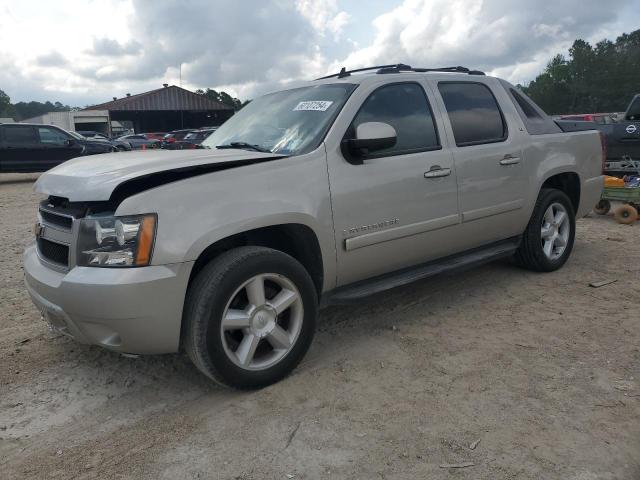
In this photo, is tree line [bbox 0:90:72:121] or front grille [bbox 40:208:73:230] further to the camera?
tree line [bbox 0:90:72:121]

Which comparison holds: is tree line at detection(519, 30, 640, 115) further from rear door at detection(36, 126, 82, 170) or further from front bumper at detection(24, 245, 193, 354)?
front bumper at detection(24, 245, 193, 354)

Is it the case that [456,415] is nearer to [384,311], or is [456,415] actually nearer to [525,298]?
[384,311]

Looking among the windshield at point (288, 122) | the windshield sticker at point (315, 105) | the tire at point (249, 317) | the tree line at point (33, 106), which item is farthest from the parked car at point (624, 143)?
the tree line at point (33, 106)

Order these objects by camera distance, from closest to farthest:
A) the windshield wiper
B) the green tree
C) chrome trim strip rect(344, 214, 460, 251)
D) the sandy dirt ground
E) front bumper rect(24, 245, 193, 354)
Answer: the sandy dirt ground < front bumper rect(24, 245, 193, 354) < chrome trim strip rect(344, 214, 460, 251) < the windshield wiper < the green tree

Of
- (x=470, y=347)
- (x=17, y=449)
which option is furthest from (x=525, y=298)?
(x=17, y=449)

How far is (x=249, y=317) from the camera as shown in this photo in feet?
9.61

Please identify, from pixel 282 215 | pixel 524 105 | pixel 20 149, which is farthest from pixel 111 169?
pixel 20 149

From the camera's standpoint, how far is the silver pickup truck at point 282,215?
2.66 meters

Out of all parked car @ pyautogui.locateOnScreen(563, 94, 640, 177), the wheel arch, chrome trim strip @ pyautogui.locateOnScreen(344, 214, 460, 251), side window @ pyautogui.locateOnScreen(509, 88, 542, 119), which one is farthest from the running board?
parked car @ pyautogui.locateOnScreen(563, 94, 640, 177)

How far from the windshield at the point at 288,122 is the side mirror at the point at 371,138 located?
0.22 m

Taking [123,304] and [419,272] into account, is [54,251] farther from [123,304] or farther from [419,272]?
[419,272]

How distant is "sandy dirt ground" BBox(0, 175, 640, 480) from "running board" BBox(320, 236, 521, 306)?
0.38 metres

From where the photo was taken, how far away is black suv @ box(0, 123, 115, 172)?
14859mm

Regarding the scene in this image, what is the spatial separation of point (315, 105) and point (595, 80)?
79564mm
